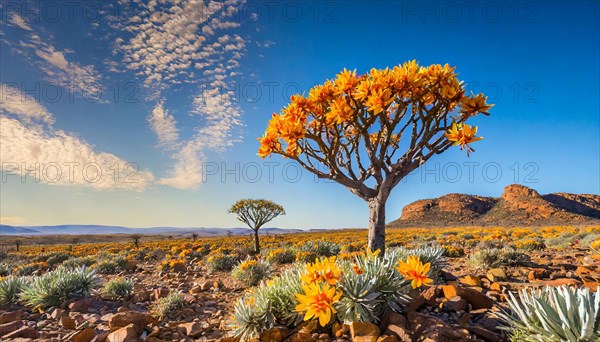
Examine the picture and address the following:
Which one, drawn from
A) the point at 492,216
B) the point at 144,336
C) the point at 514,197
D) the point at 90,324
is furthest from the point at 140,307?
the point at 514,197

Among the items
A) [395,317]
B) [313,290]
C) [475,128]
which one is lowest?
[395,317]

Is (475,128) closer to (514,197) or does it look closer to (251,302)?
(251,302)

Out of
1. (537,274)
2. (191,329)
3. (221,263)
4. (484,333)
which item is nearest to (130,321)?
(191,329)

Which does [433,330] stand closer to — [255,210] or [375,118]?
[375,118]

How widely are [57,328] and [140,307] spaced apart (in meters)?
1.70

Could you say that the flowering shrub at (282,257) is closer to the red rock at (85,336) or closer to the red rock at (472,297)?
the red rock at (85,336)

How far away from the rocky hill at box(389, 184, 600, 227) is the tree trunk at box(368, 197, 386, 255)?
72209mm

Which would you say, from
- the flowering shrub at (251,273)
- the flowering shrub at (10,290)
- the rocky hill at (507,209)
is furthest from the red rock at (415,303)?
the rocky hill at (507,209)

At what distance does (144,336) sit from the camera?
4.66m

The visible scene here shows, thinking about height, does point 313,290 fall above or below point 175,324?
above

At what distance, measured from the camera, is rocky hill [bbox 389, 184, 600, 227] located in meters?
73.1

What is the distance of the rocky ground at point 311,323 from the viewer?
12.0 ft

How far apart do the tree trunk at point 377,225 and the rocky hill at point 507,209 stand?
7221cm

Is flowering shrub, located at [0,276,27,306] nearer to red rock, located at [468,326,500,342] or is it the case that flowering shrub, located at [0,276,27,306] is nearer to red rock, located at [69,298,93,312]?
red rock, located at [69,298,93,312]
